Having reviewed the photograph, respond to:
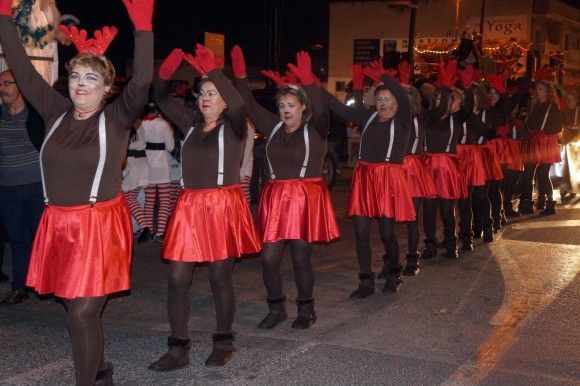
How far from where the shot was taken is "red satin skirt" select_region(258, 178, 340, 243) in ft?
19.9

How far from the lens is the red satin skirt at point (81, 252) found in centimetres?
423

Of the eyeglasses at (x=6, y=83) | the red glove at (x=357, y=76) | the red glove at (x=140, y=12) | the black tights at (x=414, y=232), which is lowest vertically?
the black tights at (x=414, y=232)

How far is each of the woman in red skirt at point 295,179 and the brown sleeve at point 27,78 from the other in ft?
5.94

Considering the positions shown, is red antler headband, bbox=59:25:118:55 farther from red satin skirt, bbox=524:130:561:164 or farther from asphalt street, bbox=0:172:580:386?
red satin skirt, bbox=524:130:561:164

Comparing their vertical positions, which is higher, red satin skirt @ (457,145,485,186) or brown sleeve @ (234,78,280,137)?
brown sleeve @ (234,78,280,137)

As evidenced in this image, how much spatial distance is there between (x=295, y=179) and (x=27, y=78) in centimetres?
238

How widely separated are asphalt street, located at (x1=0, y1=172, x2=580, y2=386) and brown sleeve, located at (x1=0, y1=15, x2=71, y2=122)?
176 cm

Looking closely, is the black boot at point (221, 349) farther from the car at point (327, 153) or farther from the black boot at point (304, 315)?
the car at point (327, 153)

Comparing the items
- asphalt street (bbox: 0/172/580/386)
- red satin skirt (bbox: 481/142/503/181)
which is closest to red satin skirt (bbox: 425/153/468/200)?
asphalt street (bbox: 0/172/580/386)

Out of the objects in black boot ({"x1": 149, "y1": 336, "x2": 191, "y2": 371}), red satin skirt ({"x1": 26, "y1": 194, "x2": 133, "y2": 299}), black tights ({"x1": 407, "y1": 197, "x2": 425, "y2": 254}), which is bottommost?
black boot ({"x1": 149, "y1": 336, "x2": 191, "y2": 371})

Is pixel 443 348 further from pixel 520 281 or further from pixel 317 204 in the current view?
pixel 520 281

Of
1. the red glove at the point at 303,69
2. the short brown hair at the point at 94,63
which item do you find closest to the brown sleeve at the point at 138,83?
the short brown hair at the point at 94,63

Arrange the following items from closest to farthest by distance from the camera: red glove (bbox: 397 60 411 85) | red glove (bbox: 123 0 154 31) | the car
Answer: red glove (bbox: 123 0 154 31) → red glove (bbox: 397 60 411 85) → the car

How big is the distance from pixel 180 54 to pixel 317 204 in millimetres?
1810
